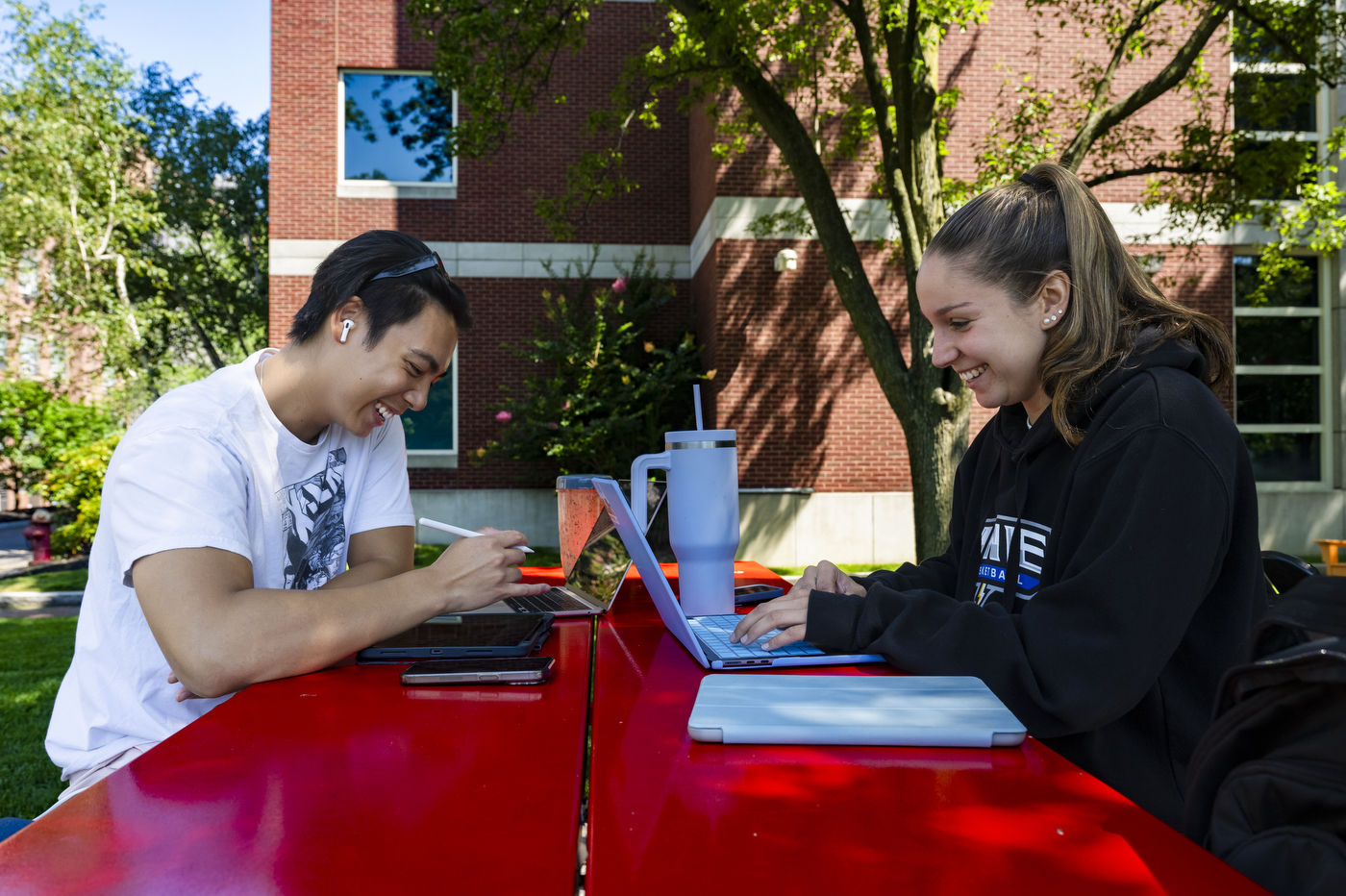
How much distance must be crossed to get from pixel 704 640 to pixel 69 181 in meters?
18.1

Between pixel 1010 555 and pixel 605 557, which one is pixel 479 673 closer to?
pixel 605 557

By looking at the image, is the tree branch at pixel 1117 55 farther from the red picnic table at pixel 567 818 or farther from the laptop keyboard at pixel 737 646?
the red picnic table at pixel 567 818

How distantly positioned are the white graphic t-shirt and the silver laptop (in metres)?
0.46

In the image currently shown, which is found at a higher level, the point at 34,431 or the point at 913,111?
the point at 913,111

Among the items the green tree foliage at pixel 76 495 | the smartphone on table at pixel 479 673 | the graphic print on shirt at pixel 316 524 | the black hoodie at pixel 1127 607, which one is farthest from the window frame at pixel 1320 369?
the green tree foliage at pixel 76 495

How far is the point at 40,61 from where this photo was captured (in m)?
15.1

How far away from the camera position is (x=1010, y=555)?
1.57 metres

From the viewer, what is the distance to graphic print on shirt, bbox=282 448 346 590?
180 cm

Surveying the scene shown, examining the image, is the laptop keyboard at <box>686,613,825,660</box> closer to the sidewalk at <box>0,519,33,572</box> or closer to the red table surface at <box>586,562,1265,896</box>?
the red table surface at <box>586,562,1265,896</box>

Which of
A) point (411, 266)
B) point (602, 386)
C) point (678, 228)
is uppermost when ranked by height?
point (678, 228)

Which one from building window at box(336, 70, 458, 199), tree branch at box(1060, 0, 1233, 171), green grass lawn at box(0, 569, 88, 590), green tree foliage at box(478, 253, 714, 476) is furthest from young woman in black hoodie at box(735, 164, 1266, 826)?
building window at box(336, 70, 458, 199)

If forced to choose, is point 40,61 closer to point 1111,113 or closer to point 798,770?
point 1111,113

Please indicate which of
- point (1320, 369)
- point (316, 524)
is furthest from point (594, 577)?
point (1320, 369)

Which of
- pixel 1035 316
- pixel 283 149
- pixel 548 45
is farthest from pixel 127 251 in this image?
pixel 1035 316
